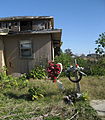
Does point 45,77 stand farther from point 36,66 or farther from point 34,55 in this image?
point 34,55

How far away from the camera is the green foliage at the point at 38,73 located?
320 inches

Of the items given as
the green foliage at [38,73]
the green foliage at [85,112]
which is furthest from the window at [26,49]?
the green foliage at [85,112]

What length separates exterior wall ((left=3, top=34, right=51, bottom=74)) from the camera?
8781 millimetres

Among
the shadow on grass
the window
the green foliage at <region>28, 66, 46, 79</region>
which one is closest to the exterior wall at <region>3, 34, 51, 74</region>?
the window

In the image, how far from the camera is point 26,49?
902 centimetres

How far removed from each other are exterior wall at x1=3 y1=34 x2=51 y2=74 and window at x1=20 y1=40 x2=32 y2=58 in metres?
0.23

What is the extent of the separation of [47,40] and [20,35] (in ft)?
6.73

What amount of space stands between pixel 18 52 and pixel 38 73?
231 centimetres

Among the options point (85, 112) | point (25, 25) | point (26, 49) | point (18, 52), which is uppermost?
point (25, 25)

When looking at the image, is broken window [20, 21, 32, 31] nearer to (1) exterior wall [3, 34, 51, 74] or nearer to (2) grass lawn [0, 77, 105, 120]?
(1) exterior wall [3, 34, 51, 74]

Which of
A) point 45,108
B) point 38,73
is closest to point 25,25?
point 38,73

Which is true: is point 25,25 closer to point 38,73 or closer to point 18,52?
point 18,52

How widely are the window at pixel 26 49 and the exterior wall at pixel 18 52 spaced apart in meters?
0.23

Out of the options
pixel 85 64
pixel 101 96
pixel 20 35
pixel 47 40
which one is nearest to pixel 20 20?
pixel 20 35
